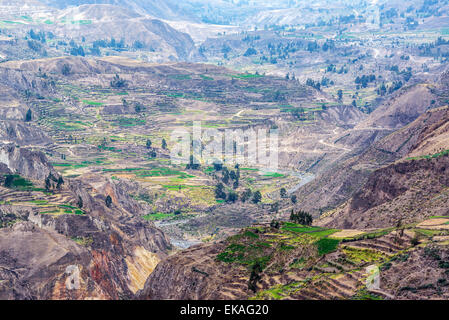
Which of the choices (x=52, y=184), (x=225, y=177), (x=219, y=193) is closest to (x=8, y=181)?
(x=52, y=184)

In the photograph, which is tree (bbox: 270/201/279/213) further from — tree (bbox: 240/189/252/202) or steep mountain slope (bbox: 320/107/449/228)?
steep mountain slope (bbox: 320/107/449/228)

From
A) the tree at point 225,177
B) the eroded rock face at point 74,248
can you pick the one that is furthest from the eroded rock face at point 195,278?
the tree at point 225,177

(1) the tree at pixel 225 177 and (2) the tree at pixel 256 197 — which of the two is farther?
(1) the tree at pixel 225 177

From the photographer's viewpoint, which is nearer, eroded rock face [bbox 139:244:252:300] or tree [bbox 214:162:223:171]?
eroded rock face [bbox 139:244:252:300]

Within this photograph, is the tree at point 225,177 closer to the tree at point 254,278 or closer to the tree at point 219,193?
the tree at point 219,193

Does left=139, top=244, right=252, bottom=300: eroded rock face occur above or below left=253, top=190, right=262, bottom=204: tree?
above

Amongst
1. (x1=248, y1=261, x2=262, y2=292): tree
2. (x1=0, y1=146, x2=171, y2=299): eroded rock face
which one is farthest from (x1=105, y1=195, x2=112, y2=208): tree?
(x1=248, y1=261, x2=262, y2=292): tree

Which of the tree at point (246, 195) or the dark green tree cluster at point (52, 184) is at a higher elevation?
the dark green tree cluster at point (52, 184)

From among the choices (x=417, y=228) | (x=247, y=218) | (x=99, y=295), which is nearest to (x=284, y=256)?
(x=417, y=228)

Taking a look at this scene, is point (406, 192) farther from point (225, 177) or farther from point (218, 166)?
point (218, 166)

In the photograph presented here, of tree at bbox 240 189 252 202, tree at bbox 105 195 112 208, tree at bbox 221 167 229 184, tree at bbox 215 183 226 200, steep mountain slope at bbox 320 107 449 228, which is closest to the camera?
steep mountain slope at bbox 320 107 449 228

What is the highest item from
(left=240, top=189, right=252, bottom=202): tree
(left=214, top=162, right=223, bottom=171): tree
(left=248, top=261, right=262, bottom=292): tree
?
(left=248, top=261, right=262, bottom=292): tree

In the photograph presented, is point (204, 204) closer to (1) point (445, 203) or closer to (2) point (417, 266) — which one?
(1) point (445, 203)
